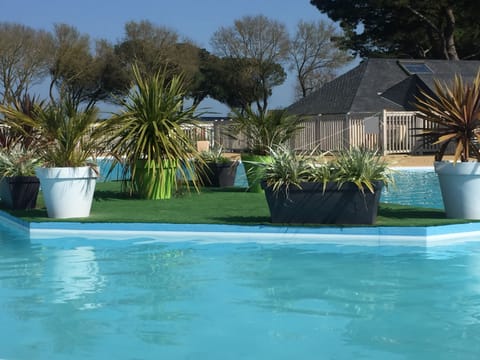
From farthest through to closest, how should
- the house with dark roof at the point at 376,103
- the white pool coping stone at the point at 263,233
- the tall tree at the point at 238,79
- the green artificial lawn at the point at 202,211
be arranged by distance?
the tall tree at the point at 238,79 → the house with dark roof at the point at 376,103 → the green artificial lawn at the point at 202,211 → the white pool coping stone at the point at 263,233

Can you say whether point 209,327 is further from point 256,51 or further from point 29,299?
point 256,51

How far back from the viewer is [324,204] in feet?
27.5

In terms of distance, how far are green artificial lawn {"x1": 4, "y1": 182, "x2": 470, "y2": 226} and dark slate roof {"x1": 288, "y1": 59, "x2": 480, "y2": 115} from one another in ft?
53.3

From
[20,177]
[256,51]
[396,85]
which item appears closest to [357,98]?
[396,85]

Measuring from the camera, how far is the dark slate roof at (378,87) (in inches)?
1087

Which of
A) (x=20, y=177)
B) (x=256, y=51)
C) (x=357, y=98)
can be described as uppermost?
(x=256, y=51)

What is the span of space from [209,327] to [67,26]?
160 ft

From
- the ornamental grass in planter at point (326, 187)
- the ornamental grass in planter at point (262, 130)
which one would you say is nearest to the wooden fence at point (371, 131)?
the ornamental grass in planter at point (262, 130)

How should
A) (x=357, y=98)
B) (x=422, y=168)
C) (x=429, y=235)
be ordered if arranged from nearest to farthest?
(x=429, y=235), (x=422, y=168), (x=357, y=98)

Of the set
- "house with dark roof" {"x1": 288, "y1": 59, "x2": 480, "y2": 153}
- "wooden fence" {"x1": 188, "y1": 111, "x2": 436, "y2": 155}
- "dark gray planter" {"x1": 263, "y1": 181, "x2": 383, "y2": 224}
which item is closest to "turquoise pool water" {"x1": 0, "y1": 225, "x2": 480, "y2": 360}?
"dark gray planter" {"x1": 263, "y1": 181, "x2": 383, "y2": 224}

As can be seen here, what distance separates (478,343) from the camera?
4.38 metres

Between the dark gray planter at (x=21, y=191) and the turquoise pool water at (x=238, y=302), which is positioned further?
the dark gray planter at (x=21, y=191)

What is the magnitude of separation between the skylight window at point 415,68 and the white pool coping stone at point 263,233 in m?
21.9

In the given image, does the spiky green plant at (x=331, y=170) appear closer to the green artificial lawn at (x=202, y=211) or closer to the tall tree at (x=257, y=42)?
the green artificial lawn at (x=202, y=211)
